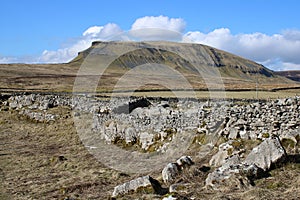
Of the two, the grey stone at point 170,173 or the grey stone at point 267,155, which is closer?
the grey stone at point 267,155

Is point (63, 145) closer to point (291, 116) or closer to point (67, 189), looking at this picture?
point (67, 189)

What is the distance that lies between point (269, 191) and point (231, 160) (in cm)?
335

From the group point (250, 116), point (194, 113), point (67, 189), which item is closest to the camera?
point (67, 189)

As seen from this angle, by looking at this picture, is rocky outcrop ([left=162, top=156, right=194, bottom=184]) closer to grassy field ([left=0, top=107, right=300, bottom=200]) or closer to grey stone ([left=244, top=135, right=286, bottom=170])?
grassy field ([left=0, top=107, right=300, bottom=200])

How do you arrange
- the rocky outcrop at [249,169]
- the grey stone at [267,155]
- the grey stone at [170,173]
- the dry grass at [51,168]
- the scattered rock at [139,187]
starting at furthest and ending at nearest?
the dry grass at [51,168] → the grey stone at [170,173] → the grey stone at [267,155] → the scattered rock at [139,187] → the rocky outcrop at [249,169]

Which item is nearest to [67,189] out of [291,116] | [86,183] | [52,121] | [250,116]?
[86,183]

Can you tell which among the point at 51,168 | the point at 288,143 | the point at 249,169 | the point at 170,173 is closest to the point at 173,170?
the point at 170,173

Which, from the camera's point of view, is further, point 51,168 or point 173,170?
point 51,168

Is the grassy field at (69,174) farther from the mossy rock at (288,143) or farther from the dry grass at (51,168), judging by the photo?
the mossy rock at (288,143)

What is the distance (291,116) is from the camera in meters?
16.0

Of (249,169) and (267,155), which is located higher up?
(267,155)

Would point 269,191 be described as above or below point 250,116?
below

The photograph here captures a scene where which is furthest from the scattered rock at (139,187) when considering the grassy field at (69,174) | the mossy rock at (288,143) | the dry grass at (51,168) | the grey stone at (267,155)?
the mossy rock at (288,143)

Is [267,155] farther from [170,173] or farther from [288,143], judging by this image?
[170,173]
